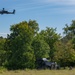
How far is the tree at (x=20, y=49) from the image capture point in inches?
2253

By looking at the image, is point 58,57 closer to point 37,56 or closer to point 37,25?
point 37,56

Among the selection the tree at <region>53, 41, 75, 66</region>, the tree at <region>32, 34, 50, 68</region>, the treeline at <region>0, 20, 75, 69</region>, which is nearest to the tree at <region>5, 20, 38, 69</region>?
the treeline at <region>0, 20, 75, 69</region>

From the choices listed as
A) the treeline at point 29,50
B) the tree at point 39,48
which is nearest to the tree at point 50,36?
the treeline at point 29,50

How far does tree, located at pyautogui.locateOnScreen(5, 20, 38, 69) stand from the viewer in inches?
2253

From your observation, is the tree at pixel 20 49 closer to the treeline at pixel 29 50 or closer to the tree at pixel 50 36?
the treeline at pixel 29 50

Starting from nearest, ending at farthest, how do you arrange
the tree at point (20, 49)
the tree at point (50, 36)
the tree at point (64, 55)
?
the tree at point (20, 49)
the tree at point (64, 55)
the tree at point (50, 36)

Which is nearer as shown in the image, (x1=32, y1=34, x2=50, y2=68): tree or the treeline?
the treeline

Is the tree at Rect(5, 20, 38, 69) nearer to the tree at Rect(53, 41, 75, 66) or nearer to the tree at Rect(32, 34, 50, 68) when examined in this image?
the tree at Rect(32, 34, 50, 68)

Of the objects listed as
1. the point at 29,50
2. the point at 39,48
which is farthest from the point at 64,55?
the point at 29,50

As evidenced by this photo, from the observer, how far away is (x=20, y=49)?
58562mm

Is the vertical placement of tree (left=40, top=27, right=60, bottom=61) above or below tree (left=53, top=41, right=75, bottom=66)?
above

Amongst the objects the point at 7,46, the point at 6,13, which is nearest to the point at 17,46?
the point at 7,46

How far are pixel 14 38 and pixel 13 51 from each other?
130 inches

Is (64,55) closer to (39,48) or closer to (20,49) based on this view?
(39,48)
